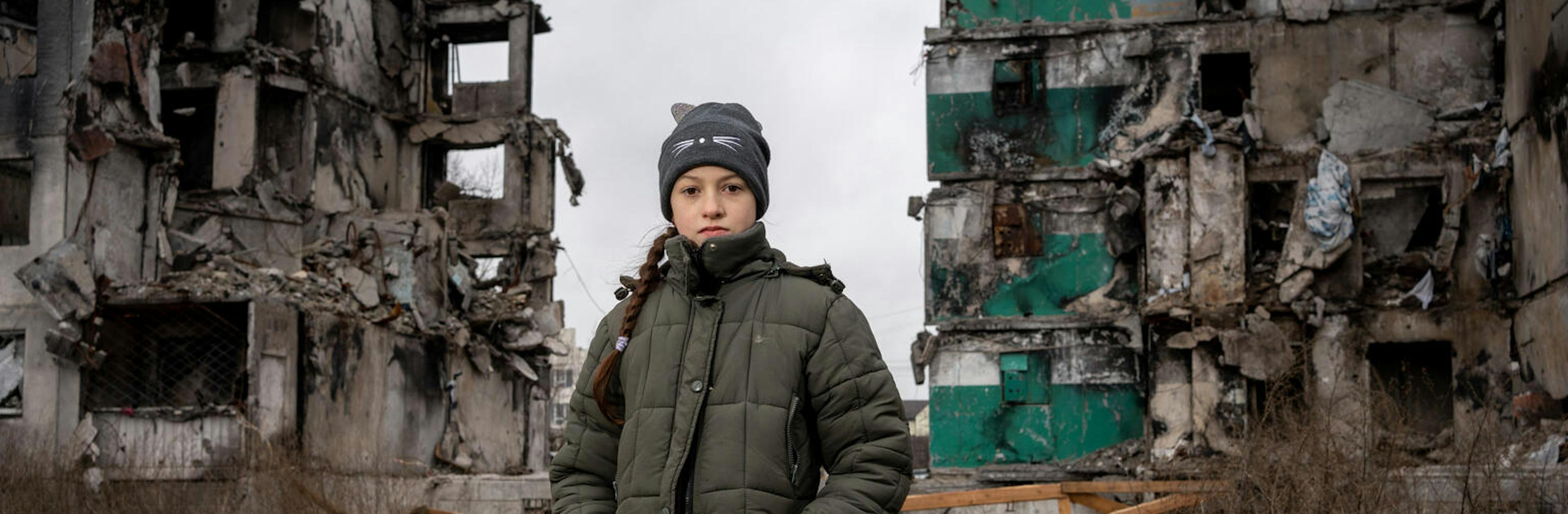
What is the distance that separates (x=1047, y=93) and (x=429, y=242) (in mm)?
11915

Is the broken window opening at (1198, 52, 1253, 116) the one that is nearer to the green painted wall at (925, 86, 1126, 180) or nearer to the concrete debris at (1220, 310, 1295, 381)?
the green painted wall at (925, 86, 1126, 180)

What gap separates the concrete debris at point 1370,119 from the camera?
23.8m

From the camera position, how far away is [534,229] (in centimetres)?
3344

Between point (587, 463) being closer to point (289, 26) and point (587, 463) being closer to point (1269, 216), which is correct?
point (1269, 216)

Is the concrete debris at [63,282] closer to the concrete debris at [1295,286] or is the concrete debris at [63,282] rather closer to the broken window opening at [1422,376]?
the concrete debris at [1295,286]

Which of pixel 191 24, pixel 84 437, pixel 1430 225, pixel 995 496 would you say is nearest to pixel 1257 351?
pixel 1430 225

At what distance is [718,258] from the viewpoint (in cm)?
367

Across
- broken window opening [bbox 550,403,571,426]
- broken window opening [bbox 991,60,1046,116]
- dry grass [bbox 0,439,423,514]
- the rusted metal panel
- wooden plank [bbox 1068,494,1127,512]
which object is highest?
broken window opening [bbox 991,60,1046,116]

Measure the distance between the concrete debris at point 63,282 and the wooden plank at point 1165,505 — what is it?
1578 centimetres

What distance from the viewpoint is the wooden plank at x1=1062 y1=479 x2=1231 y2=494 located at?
481 inches

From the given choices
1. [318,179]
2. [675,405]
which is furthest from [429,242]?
[675,405]

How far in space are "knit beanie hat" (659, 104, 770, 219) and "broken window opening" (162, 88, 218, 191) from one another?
26.9 metres

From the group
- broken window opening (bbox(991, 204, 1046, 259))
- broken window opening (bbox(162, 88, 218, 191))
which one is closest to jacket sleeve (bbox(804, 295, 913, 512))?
broken window opening (bbox(991, 204, 1046, 259))

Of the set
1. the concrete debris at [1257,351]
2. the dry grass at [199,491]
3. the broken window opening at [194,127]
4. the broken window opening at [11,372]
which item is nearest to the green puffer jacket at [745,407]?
the dry grass at [199,491]
